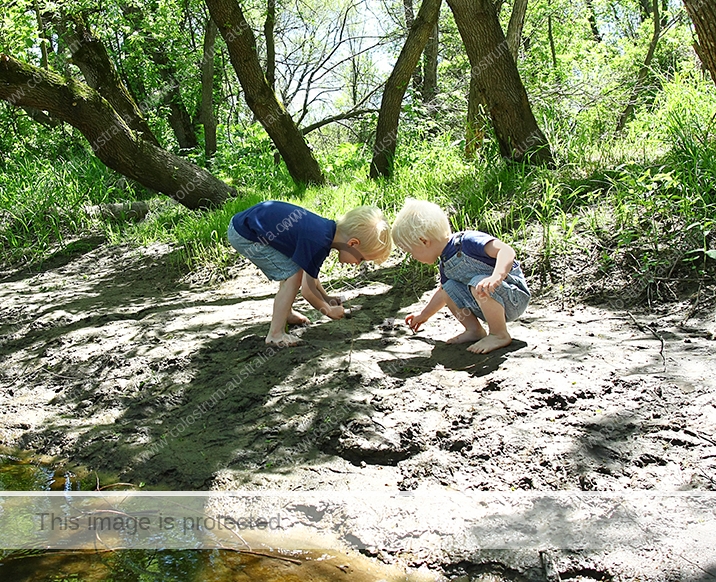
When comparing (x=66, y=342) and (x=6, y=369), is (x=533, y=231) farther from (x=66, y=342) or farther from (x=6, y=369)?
(x=6, y=369)

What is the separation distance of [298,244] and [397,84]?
471 centimetres

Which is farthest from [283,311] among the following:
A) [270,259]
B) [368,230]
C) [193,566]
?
[193,566]

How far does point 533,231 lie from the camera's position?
4.95 m

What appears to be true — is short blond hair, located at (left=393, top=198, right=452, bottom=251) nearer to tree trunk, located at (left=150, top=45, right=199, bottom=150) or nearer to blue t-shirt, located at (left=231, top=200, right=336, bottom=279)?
blue t-shirt, located at (left=231, top=200, right=336, bottom=279)

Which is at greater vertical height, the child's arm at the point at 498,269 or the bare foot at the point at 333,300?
the child's arm at the point at 498,269

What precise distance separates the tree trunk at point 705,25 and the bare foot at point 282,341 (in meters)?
3.09

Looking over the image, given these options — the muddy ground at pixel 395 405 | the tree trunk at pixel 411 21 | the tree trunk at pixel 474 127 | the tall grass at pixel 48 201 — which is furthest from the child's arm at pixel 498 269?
the tree trunk at pixel 411 21

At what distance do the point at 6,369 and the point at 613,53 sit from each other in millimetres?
20836

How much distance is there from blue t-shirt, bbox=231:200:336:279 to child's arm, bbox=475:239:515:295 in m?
1.06

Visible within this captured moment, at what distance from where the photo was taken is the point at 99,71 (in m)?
8.12

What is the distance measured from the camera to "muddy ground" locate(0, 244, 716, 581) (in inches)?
94.7

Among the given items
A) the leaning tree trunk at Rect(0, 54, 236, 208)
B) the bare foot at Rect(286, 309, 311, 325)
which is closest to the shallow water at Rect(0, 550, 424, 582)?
the bare foot at Rect(286, 309, 311, 325)

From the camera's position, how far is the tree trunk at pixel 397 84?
769cm

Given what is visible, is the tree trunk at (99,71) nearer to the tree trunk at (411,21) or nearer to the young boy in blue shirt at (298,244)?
the young boy in blue shirt at (298,244)
